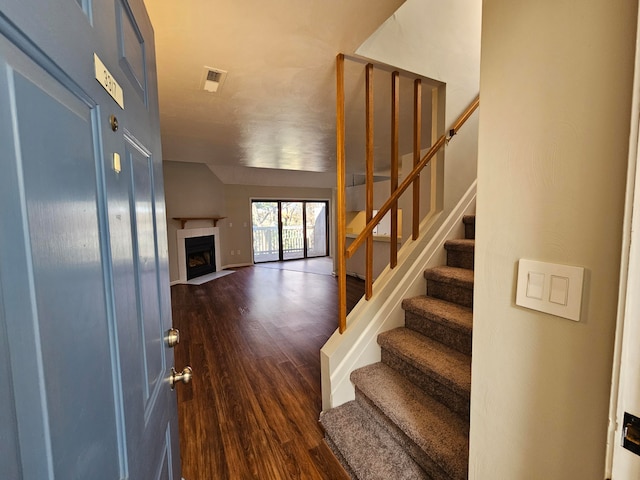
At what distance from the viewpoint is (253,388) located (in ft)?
7.15

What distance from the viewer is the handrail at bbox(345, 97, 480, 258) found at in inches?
68.4

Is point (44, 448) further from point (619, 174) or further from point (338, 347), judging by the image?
point (338, 347)

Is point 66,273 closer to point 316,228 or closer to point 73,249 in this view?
point 73,249

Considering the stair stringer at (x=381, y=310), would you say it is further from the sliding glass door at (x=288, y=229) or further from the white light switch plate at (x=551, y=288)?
the sliding glass door at (x=288, y=229)

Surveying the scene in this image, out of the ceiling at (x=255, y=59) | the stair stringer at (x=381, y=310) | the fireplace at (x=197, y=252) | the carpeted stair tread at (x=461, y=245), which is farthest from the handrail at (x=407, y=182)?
the fireplace at (x=197, y=252)

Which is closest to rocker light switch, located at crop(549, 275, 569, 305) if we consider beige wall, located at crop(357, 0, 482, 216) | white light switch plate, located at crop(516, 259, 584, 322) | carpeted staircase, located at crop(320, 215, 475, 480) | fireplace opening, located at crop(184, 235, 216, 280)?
white light switch plate, located at crop(516, 259, 584, 322)

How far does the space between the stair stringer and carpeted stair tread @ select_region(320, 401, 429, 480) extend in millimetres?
105

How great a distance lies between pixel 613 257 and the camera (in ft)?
1.74

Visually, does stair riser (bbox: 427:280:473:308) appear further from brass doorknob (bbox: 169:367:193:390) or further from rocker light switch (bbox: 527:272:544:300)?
brass doorknob (bbox: 169:367:193:390)

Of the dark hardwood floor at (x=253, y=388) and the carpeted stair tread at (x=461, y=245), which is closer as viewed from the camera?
the dark hardwood floor at (x=253, y=388)

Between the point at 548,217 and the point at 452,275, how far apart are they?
1.24 meters

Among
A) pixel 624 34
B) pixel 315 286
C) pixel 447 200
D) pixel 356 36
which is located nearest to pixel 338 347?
pixel 447 200

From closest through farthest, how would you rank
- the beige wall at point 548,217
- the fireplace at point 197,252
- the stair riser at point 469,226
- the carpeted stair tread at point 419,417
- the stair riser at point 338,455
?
the beige wall at point 548,217, the carpeted stair tread at point 419,417, the stair riser at point 338,455, the stair riser at point 469,226, the fireplace at point 197,252

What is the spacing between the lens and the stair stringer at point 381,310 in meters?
1.70
